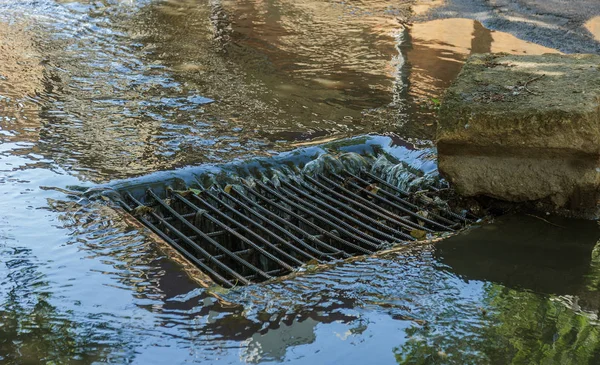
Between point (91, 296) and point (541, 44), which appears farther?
point (541, 44)

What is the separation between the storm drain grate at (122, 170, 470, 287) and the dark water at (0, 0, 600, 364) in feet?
1.30

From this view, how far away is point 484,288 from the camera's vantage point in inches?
152

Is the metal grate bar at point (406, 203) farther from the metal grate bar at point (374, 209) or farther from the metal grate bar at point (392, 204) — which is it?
the metal grate bar at point (374, 209)

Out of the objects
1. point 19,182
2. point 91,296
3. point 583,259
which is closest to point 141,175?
point 19,182

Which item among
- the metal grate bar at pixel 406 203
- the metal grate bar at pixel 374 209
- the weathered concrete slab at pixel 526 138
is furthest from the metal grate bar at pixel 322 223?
the weathered concrete slab at pixel 526 138

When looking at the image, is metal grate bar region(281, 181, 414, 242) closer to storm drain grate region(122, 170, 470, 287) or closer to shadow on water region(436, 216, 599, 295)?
storm drain grate region(122, 170, 470, 287)

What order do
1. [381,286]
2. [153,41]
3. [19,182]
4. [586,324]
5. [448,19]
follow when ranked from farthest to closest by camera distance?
[448,19], [153,41], [19,182], [381,286], [586,324]

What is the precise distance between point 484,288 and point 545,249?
0.78 metres

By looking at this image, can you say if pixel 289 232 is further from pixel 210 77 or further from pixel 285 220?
pixel 210 77

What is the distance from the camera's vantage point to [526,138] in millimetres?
4578

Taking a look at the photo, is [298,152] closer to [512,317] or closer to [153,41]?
[512,317]

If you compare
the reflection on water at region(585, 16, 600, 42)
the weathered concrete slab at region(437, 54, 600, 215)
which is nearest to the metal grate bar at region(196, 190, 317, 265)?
the weathered concrete slab at region(437, 54, 600, 215)

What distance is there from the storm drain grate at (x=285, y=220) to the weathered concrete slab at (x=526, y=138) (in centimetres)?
45

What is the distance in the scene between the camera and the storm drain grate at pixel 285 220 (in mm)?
4496
